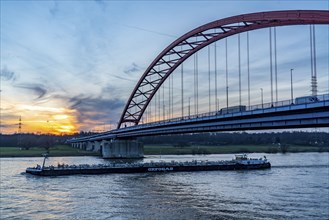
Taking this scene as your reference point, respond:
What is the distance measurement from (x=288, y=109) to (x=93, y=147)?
115 metres

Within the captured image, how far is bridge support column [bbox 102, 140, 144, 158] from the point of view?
3933 inches

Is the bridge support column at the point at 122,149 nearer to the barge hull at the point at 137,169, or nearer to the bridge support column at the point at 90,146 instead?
the bridge support column at the point at 90,146

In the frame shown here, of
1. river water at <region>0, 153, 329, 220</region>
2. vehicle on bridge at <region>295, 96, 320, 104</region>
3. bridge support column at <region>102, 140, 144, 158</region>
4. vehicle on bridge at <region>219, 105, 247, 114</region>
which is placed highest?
vehicle on bridge at <region>219, 105, 247, 114</region>

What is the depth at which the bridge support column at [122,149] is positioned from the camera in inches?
3933

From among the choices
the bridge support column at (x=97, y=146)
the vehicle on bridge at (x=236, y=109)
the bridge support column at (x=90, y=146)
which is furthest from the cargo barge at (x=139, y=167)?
the bridge support column at (x=90, y=146)

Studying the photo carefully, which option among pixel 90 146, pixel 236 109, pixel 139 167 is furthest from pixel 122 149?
pixel 236 109

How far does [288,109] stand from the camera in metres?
26.9

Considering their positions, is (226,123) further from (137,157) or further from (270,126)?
(137,157)

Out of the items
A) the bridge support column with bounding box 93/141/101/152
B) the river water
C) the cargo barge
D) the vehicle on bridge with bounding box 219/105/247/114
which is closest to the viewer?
the river water

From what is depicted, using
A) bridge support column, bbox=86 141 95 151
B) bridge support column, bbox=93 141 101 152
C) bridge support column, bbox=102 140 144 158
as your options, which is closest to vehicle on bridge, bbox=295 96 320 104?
bridge support column, bbox=102 140 144 158

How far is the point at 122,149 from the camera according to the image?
10069 cm

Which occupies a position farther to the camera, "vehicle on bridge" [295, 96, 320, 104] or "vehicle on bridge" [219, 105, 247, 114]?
"vehicle on bridge" [219, 105, 247, 114]

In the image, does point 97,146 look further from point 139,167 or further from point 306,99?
point 306,99

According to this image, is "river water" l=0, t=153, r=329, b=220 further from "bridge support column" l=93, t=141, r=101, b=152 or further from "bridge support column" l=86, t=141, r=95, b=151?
"bridge support column" l=86, t=141, r=95, b=151
